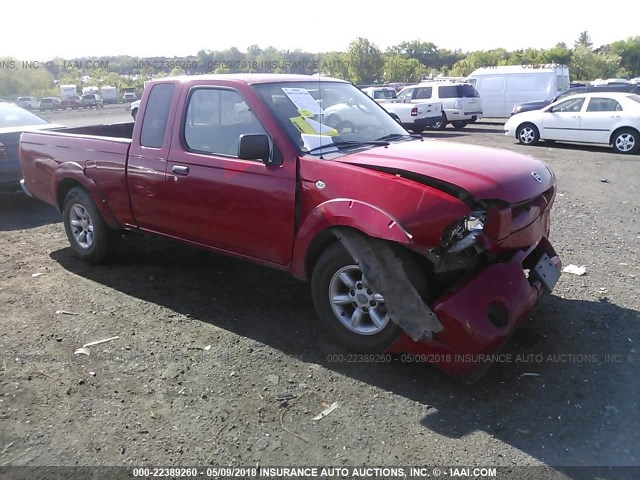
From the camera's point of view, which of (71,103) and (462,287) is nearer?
(462,287)

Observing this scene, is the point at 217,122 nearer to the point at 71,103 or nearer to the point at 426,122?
the point at 426,122

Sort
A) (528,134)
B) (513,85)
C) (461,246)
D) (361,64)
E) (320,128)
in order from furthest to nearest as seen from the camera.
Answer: (361,64), (513,85), (528,134), (320,128), (461,246)

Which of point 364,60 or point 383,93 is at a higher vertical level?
point 364,60

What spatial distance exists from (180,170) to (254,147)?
3.36 ft

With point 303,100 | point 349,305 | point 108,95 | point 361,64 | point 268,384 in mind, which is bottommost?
point 268,384

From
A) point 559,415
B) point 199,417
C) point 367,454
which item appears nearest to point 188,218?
point 199,417

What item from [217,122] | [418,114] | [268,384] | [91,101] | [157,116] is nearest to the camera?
[268,384]

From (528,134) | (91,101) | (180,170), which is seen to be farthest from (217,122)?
(91,101)

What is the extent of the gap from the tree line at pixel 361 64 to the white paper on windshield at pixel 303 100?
4060 mm

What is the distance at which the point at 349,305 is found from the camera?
3973 mm

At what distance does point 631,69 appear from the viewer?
78812 mm

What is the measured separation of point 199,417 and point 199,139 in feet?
8.05

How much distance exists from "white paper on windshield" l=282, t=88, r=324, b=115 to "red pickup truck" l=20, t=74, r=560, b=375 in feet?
0.04

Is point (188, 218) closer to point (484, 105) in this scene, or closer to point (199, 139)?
point (199, 139)
